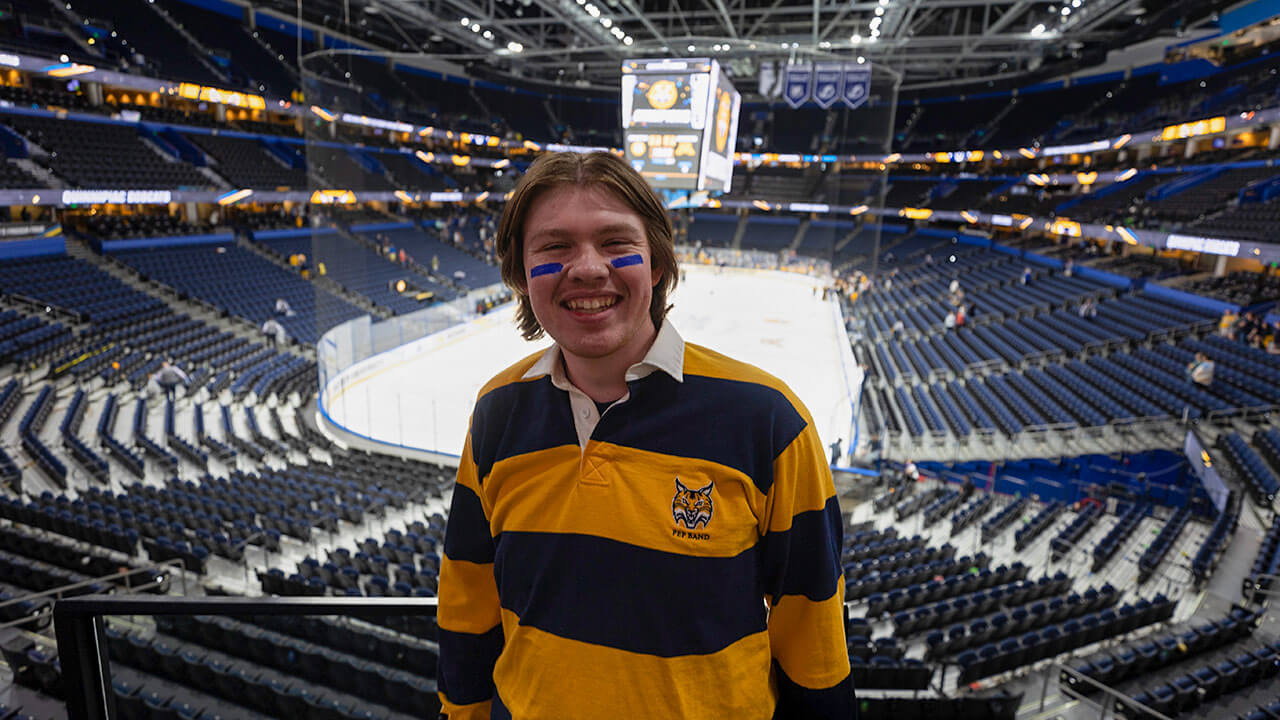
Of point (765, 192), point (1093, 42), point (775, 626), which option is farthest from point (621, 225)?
point (1093, 42)

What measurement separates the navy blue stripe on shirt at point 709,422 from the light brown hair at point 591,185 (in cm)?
20

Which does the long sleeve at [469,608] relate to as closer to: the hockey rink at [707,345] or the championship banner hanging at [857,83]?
the hockey rink at [707,345]

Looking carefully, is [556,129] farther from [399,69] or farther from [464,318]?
[399,69]

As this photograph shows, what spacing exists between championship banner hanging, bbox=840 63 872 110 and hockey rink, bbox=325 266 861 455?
512cm

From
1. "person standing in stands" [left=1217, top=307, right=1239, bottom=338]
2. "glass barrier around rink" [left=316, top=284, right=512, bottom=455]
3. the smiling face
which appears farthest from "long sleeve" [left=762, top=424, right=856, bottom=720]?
"person standing in stands" [left=1217, top=307, right=1239, bottom=338]

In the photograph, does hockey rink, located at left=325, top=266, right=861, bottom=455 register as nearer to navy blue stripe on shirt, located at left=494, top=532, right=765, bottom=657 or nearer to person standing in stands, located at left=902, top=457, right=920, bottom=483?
person standing in stands, located at left=902, top=457, right=920, bottom=483

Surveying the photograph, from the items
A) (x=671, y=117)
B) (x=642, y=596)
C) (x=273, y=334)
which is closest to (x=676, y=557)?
(x=642, y=596)

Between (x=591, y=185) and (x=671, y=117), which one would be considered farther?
(x=671, y=117)

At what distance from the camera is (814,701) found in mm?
1061

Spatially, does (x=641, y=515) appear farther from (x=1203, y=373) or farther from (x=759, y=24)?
(x=759, y=24)

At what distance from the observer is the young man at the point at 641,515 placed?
40.3 inches

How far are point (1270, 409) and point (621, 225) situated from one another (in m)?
16.3

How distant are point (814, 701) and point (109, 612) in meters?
1.73

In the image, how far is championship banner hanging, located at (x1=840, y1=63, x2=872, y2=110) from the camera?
504 inches
